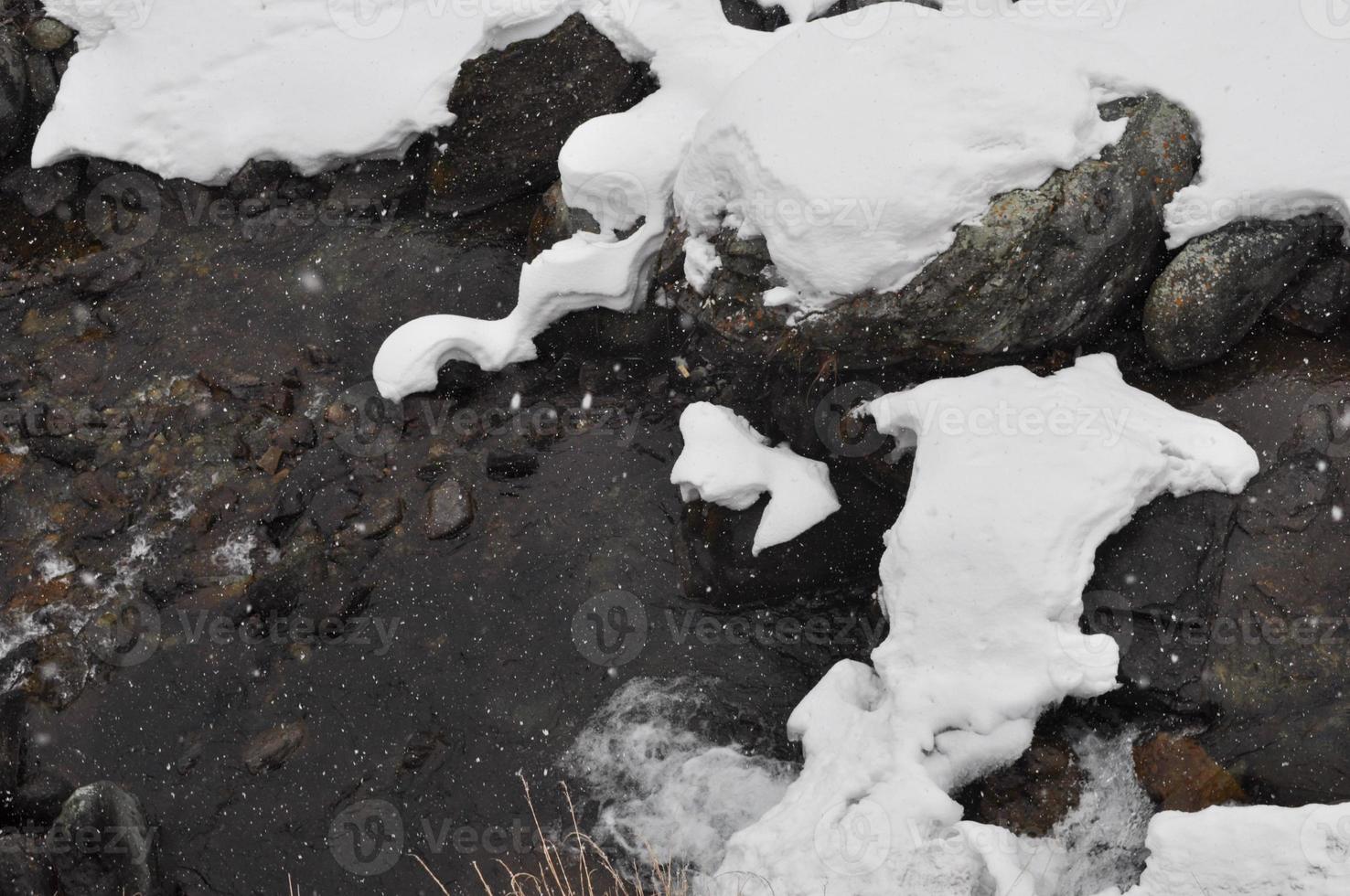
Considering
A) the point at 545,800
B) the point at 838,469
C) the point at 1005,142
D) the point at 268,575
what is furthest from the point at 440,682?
the point at 1005,142

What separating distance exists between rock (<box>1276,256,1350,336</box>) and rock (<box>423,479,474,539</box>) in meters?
4.90

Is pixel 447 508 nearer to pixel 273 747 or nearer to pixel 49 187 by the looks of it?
pixel 273 747

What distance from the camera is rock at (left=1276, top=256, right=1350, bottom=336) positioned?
5.55 meters

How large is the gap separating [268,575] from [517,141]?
3492 mm

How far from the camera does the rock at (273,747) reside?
227 inches

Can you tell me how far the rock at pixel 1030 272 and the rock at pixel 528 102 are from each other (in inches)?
85.6

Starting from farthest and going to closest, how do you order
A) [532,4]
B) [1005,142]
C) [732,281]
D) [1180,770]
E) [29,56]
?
[29,56], [532,4], [732,281], [1005,142], [1180,770]

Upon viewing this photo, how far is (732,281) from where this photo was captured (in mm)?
5953

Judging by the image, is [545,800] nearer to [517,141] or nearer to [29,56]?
[517,141]

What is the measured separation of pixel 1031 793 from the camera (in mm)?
4977

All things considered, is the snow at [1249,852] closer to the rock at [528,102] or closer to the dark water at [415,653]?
the dark water at [415,653]

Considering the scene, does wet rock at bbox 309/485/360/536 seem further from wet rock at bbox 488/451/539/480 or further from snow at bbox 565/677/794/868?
snow at bbox 565/677/794/868

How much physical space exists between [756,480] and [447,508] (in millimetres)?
2004

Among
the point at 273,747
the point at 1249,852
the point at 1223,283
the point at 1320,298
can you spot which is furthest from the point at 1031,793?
the point at 273,747
